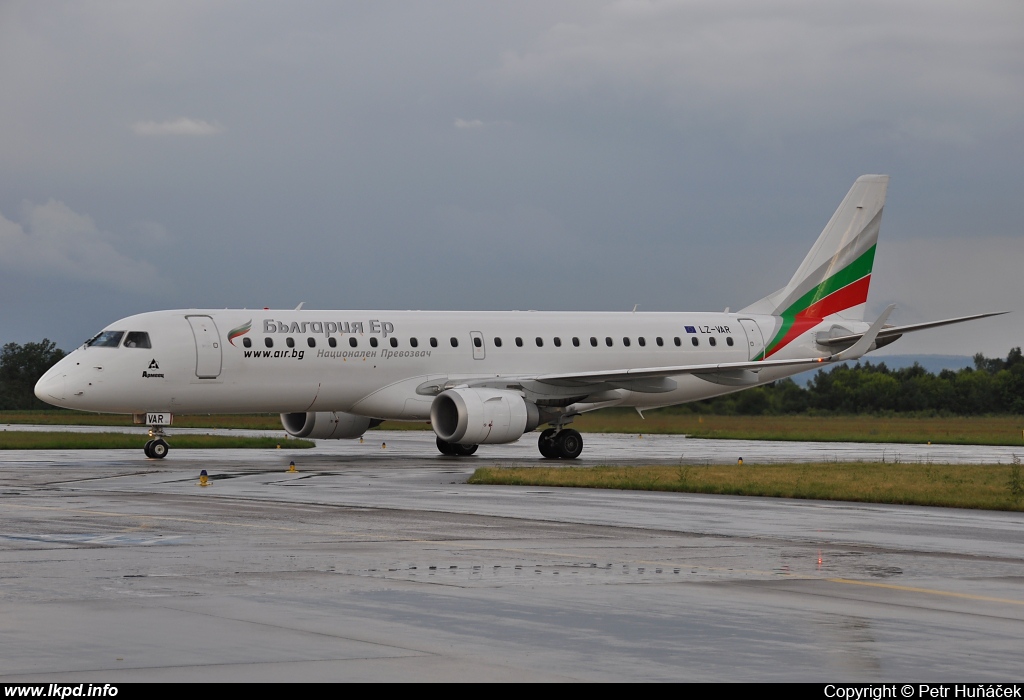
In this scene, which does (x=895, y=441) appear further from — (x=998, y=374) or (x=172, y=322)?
(x=998, y=374)

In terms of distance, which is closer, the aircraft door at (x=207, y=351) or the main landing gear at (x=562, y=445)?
the aircraft door at (x=207, y=351)

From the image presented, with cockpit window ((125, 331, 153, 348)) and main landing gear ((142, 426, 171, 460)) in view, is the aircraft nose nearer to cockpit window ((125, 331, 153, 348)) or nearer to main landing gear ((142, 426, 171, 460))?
cockpit window ((125, 331, 153, 348))

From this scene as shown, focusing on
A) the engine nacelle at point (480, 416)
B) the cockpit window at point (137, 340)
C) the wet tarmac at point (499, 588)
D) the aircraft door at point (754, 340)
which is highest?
the aircraft door at point (754, 340)

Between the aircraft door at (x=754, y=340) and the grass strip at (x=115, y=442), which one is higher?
the aircraft door at (x=754, y=340)

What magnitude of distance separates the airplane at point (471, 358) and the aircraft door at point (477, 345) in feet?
0.13

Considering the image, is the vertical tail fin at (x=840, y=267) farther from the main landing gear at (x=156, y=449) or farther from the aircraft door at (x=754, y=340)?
the main landing gear at (x=156, y=449)

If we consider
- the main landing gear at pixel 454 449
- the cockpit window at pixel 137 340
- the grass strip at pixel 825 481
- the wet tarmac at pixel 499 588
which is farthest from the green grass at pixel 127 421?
the wet tarmac at pixel 499 588

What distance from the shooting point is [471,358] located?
37.3m

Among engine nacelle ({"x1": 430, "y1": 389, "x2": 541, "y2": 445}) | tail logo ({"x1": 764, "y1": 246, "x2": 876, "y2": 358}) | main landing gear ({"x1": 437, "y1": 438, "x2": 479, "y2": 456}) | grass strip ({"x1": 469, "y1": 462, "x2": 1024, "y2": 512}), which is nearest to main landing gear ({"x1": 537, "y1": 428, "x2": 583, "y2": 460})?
engine nacelle ({"x1": 430, "y1": 389, "x2": 541, "y2": 445})

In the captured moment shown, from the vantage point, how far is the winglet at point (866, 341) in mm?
35031

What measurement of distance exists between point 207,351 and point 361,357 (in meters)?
4.03

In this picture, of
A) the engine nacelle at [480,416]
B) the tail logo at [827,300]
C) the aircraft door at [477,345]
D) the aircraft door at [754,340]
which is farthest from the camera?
the tail logo at [827,300]

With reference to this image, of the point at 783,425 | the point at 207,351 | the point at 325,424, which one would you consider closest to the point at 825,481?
the point at 207,351

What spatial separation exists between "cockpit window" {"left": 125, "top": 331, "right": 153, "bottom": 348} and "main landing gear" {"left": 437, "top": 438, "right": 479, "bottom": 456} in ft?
28.2
